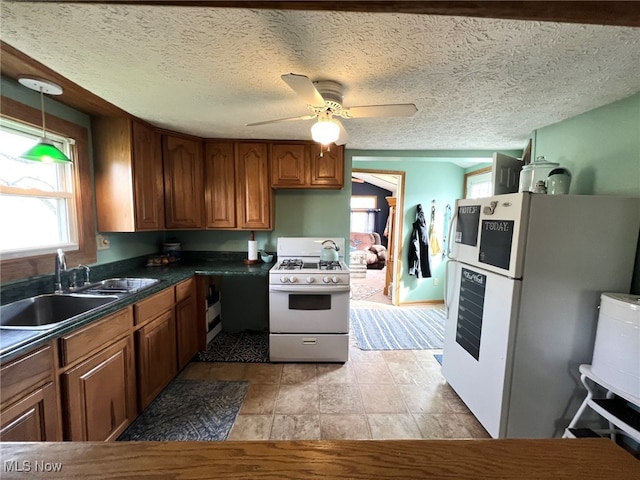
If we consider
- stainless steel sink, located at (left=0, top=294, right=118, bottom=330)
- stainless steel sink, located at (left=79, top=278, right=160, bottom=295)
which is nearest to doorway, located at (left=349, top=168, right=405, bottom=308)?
stainless steel sink, located at (left=79, top=278, right=160, bottom=295)

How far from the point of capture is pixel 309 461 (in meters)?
0.47

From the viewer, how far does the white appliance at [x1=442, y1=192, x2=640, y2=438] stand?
1.51 meters

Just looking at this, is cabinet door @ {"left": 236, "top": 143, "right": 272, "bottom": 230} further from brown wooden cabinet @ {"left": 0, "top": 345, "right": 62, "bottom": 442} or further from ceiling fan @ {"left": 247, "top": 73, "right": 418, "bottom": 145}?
brown wooden cabinet @ {"left": 0, "top": 345, "right": 62, "bottom": 442}

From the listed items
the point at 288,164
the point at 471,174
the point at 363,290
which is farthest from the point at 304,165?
the point at 363,290

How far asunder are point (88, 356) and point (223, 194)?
1885 millimetres

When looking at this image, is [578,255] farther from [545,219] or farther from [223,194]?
[223,194]

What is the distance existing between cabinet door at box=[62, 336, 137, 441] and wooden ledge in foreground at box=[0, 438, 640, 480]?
3.46 ft

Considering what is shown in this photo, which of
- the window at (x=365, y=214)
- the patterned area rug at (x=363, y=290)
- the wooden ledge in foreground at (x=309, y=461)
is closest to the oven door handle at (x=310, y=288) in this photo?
the wooden ledge in foreground at (x=309, y=461)

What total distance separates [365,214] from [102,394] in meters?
8.42

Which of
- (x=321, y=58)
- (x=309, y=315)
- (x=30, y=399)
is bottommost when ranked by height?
(x=309, y=315)

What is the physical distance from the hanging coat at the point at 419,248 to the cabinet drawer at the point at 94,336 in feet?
12.0

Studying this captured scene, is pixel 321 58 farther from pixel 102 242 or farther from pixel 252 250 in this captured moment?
pixel 102 242

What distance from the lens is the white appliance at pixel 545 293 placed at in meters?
1.51

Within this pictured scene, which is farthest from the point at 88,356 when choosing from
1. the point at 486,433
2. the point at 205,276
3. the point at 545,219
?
the point at 545,219
